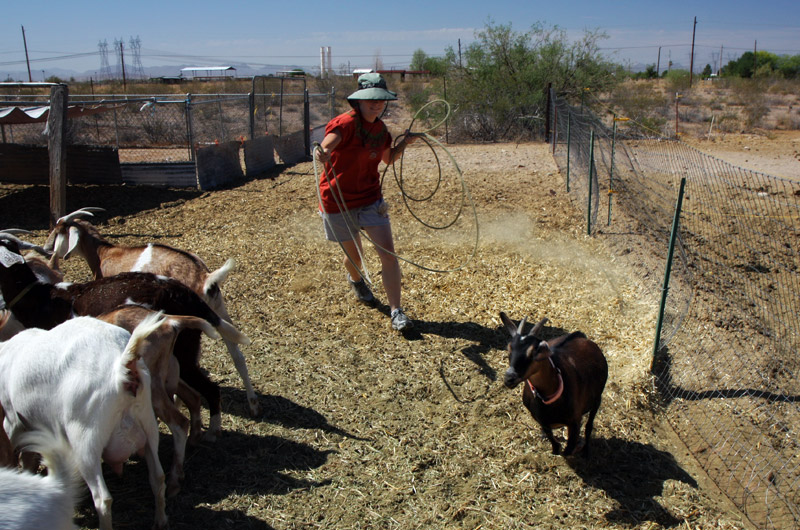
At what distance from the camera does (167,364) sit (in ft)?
11.0

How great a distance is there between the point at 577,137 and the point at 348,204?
259 inches

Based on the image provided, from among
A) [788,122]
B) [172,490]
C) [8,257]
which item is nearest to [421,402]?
[172,490]

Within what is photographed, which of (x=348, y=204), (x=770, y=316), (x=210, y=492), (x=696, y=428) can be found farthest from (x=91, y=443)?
(x=770, y=316)

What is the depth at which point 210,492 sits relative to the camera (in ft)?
11.2

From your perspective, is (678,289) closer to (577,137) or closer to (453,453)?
(453,453)

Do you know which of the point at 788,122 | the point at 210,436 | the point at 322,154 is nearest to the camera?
the point at 210,436

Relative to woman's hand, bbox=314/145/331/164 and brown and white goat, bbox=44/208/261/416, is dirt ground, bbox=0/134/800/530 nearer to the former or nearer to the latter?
brown and white goat, bbox=44/208/261/416

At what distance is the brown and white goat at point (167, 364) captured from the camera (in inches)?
126

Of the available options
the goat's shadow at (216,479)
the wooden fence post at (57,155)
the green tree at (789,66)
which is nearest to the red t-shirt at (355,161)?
the goat's shadow at (216,479)

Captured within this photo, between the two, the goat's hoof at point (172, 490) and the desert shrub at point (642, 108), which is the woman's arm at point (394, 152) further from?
the desert shrub at point (642, 108)

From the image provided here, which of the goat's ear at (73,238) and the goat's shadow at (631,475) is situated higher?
the goat's ear at (73,238)

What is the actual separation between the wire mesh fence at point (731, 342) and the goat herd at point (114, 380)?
100cm

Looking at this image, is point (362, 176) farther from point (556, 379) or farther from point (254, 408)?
point (556, 379)

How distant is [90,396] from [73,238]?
3065mm
